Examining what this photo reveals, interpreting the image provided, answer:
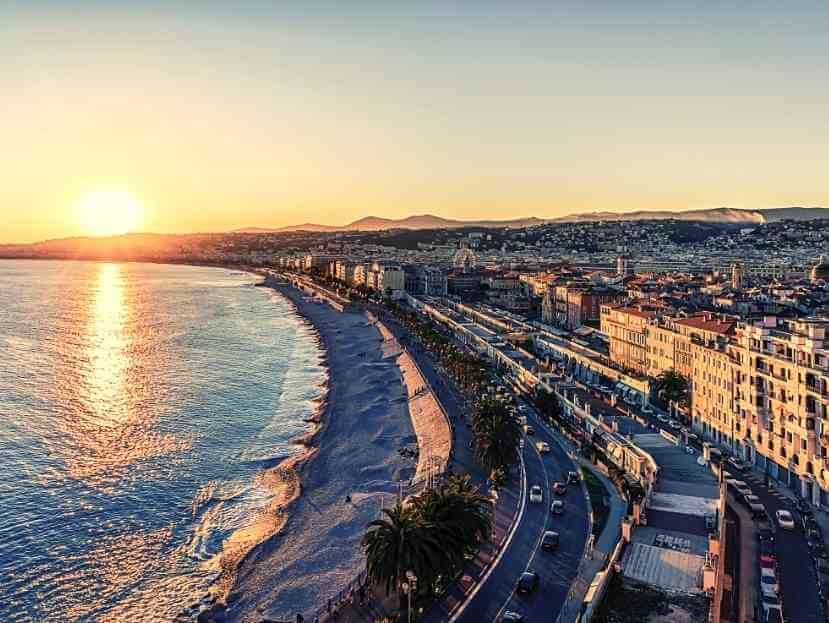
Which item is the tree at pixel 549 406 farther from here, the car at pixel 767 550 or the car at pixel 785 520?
the car at pixel 767 550

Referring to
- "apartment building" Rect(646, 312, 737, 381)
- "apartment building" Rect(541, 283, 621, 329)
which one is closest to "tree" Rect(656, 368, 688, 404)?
"apartment building" Rect(646, 312, 737, 381)

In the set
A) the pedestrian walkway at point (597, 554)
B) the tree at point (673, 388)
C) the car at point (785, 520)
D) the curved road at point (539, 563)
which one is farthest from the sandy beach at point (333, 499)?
the car at point (785, 520)

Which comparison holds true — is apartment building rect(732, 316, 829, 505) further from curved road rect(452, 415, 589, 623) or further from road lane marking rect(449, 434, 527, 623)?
road lane marking rect(449, 434, 527, 623)

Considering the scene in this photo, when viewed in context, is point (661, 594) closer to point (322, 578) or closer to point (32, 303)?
point (322, 578)

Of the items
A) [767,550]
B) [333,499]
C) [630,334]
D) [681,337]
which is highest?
[681,337]

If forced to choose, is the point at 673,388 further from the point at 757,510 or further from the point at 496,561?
the point at 496,561

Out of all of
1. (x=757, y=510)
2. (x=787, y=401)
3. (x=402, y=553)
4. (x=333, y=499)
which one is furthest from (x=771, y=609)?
(x=333, y=499)
